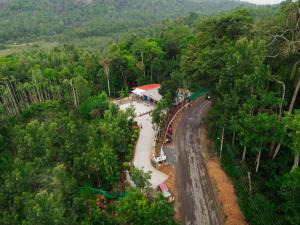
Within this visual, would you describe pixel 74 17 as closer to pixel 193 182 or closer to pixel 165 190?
pixel 193 182

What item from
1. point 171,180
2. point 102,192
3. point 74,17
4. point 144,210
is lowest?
point 102,192

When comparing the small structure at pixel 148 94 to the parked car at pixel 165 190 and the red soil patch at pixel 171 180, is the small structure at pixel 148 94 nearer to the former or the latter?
the red soil patch at pixel 171 180

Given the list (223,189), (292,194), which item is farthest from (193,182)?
(292,194)

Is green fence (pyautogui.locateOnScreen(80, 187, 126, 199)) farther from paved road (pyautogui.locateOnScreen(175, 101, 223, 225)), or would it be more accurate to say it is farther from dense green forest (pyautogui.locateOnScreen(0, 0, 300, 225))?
paved road (pyautogui.locateOnScreen(175, 101, 223, 225))

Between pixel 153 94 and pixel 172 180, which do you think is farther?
pixel 153 94

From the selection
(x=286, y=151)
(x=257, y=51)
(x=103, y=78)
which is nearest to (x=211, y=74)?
(x=257, y=51)

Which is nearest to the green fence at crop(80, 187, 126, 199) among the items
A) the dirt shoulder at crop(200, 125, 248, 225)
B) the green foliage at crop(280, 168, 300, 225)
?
the dirt shoulder at crop(200, 125, 248, 225)

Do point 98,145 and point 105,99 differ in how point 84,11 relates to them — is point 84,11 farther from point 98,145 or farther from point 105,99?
point 98,145
